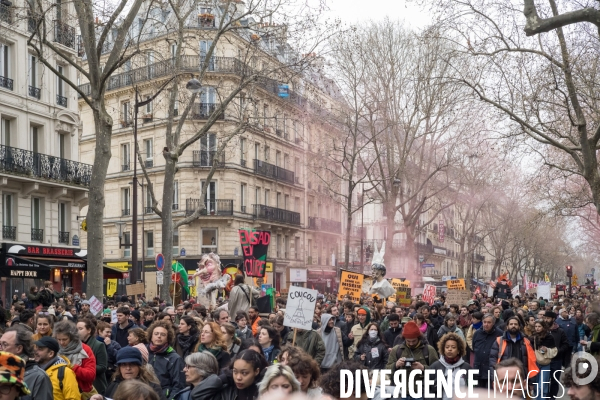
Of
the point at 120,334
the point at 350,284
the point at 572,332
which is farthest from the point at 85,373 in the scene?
the point at 350,284

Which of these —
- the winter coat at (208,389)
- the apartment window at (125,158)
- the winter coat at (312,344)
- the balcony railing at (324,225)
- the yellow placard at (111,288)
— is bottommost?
the yellow placard at (111,288)

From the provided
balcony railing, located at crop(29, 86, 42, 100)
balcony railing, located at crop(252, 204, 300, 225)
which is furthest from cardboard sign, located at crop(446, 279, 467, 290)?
balcony railing, located at crop(252, 204, 300, 225)

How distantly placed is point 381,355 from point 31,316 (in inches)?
195

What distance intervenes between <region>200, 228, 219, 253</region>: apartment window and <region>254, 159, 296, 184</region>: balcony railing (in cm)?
526

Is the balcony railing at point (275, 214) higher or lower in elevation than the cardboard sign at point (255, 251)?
higher

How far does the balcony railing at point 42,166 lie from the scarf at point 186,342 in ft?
64.5

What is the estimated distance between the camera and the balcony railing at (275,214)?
5019cm

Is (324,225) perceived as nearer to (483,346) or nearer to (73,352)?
(483,346)

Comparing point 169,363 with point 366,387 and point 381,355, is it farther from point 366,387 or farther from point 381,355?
point 381,355

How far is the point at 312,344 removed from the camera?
1057cm

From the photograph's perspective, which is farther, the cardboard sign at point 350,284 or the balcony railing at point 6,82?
the balcony railing at point 6,82

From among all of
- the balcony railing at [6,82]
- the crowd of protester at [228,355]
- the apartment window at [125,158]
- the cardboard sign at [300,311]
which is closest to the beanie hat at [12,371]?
the crowd of protester at [228,355]

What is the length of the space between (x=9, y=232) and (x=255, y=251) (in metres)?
14.0

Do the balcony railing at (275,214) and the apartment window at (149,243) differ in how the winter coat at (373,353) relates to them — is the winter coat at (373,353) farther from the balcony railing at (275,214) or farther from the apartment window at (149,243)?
the balcony railing at (275,214)
